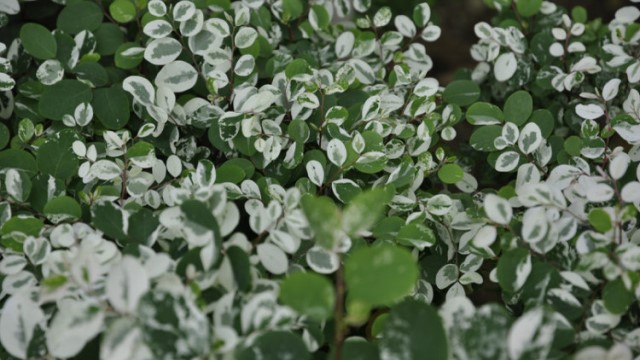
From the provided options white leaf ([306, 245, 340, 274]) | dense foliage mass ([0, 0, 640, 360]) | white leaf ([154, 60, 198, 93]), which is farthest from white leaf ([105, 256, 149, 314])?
white leaf ([154, 60, 198, 93])

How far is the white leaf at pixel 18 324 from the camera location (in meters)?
0.76

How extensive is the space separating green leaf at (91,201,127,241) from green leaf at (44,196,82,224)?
0.06 m

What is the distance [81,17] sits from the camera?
1231 millimetres

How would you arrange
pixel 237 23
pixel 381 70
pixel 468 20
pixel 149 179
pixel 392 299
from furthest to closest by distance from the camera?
1. pixel 468 20
2. pixel 381 70
3. pixel 237 23
4. pixel 149 179
5. pixel 392 299

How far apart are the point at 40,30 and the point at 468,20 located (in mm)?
1953

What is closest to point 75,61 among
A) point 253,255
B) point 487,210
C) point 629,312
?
point 253,255

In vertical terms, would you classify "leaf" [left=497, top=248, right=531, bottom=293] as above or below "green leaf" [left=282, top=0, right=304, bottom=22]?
below

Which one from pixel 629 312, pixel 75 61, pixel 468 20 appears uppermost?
pixel 75 61

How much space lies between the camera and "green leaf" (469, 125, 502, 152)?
112 centimetres

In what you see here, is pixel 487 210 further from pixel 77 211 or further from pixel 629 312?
pixel 77 211

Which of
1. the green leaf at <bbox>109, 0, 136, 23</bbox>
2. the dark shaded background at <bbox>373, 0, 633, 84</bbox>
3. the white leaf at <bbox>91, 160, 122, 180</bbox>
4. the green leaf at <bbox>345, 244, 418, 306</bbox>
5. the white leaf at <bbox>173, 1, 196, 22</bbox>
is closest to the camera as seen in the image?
the green leaf at <bbox>345, 244, 418, 306</bbox>

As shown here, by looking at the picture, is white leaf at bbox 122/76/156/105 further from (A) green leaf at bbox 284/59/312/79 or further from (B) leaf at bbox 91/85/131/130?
(A) green leaf at bbox 284/59/312/79

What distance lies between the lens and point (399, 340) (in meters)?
0.69

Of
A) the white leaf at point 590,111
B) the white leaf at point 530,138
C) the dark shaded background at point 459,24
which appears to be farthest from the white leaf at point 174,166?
the dark shaded background at point 459,24
